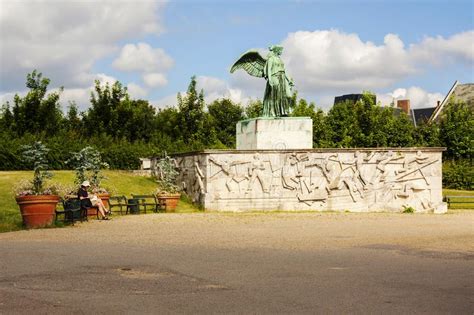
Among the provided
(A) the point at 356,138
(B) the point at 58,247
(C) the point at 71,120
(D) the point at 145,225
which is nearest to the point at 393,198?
(D) the point at 145,225

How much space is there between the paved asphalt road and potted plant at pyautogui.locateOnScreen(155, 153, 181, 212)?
7.35 metres

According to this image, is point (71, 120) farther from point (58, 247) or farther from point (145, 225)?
point (58, 247)

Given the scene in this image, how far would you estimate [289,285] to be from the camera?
9664 millimetres

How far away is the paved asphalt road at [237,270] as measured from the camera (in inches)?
331

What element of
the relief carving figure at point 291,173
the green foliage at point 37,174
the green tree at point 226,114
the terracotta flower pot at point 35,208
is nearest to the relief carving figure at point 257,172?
the relief carving figure at point 291,173

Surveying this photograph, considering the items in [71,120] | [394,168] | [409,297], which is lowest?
[409,297]

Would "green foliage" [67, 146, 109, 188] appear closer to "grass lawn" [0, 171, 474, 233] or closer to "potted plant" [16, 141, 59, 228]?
"grass lawn" [0, 171, 474, 233]

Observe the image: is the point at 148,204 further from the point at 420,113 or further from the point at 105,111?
the point at 420,113

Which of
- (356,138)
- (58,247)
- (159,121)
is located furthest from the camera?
(159,121)

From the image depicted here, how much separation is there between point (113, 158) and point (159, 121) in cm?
2594

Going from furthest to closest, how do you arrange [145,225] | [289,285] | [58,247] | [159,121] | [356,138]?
[159,121] → [356,138] → [145,225] → [58,247] → [289,285]

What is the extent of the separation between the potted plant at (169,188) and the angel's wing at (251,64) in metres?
5.03

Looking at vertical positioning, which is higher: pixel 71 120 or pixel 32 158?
pixel 71 120

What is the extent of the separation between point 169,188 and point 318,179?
19.8 ft
